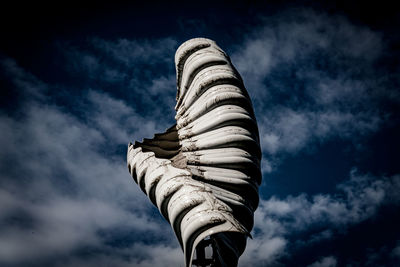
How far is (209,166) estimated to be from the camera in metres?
5.34

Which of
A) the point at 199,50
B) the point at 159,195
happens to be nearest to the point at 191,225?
the point at 159,195

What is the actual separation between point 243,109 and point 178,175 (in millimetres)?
1602

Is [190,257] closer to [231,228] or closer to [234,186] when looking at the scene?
[231,228]

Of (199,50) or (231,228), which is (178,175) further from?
(199,50)

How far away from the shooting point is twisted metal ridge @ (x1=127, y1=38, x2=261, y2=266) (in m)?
4.59

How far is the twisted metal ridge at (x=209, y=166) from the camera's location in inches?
181

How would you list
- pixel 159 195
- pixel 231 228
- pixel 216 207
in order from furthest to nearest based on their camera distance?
pixel 159 195 < pixel 216 207 < pixel 231 228

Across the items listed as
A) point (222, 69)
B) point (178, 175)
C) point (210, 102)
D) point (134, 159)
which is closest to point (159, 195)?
point (178, 175)

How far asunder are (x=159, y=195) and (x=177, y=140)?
1.54 metres

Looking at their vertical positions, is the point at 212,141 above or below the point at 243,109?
below

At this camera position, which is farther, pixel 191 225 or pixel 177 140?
pixel 177 140

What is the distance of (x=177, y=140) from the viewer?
641 centimetres

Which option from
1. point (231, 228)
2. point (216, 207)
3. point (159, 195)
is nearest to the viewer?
point (231, 228)

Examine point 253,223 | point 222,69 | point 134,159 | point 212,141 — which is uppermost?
point 222,69
